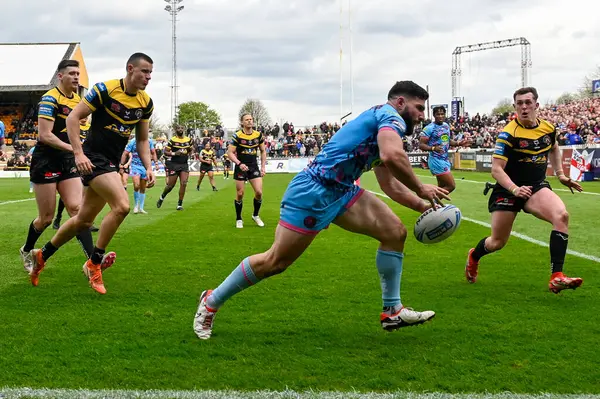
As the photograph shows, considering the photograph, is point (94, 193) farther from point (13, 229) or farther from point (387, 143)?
point (13, 229)

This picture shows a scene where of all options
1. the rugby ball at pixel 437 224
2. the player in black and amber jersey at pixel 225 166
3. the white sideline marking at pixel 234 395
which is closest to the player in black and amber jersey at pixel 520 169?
the rugby ball at pixel 437 224

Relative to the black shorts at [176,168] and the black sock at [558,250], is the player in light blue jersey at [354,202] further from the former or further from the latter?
the black shorts at [176,168]

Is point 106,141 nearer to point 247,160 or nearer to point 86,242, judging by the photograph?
point 86,242

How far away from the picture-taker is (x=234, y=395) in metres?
3.84

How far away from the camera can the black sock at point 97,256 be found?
22.5ft

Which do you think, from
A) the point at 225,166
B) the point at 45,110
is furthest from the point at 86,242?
the point at 225,166

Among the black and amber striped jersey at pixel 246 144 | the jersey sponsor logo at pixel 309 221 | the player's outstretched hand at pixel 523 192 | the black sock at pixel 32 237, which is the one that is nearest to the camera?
the jersey sponsor logo at pixel 309 221

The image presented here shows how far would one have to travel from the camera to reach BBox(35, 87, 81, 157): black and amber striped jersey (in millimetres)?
7684

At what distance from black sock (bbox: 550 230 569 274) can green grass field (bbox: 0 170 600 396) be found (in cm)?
29

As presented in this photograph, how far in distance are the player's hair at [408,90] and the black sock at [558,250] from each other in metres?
2.66

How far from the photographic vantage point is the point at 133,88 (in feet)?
22.4

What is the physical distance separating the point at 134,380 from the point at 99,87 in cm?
351

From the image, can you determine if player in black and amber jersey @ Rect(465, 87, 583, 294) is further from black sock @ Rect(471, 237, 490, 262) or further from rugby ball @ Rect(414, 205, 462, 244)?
rugby ball @ Rect(414, 205, 462, 244)

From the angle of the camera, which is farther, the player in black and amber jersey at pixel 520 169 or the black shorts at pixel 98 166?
the player in black and amber jersey at pixel 520 169
